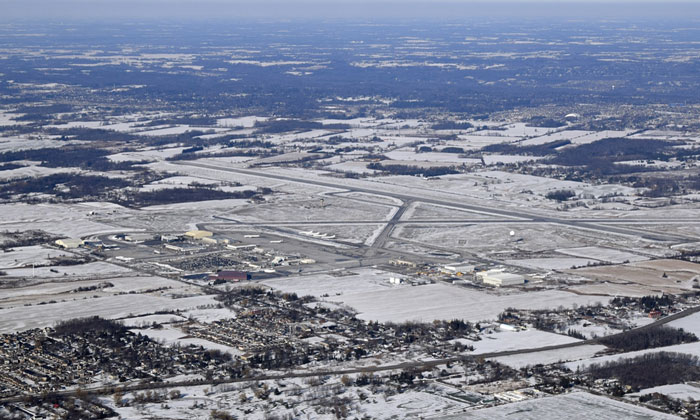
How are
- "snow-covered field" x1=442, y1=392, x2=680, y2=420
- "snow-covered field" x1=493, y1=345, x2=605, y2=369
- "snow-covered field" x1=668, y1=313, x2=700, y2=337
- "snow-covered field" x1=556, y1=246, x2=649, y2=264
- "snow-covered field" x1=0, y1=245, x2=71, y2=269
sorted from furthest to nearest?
1. "snow-covered field" x1=556, y1=246, x2=649, y2=264
2. "snow-covered field" x1=0, y1=245, x2=71, y2=269
3. "snow-covered field" x1=668, y1=313, x2=700, y2=337
4. "snow-covered field" x1=493, y1=345, x2=605, y2=369
5. "snow-covered field" x1=442, y1=392, x2=680, y2=420

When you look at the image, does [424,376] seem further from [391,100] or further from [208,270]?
[391,100]

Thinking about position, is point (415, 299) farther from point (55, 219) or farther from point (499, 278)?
point (55, 219)

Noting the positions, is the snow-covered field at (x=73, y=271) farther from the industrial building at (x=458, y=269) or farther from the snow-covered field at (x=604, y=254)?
the snow-covered field at (x=604, y=254)

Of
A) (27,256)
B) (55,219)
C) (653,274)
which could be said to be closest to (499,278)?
(653,274)

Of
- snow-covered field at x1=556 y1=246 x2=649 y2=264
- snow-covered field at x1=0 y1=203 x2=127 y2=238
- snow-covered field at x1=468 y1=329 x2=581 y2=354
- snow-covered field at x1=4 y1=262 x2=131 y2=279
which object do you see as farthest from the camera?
snow-covered field at x1=0 y1=203 x2=127 y2=238

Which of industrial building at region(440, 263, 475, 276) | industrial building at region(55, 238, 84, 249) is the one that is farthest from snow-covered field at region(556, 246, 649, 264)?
industrial building at region(55, 238, 84, 249)

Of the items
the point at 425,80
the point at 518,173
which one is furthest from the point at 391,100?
the point at 518,173

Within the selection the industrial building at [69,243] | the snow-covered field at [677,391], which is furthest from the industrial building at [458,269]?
the snow-covered field at [677,391]

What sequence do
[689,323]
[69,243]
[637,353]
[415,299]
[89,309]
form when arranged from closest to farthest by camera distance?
[637,353]
[689,323]
[89,309]
[415,299]
[69,243]

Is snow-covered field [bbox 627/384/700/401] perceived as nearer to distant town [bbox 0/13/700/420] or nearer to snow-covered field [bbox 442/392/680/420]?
distant town [bbox 0/13/700/420]

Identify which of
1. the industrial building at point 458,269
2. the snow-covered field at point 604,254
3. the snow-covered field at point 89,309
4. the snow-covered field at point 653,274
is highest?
the snow-covered field at point 89,309
